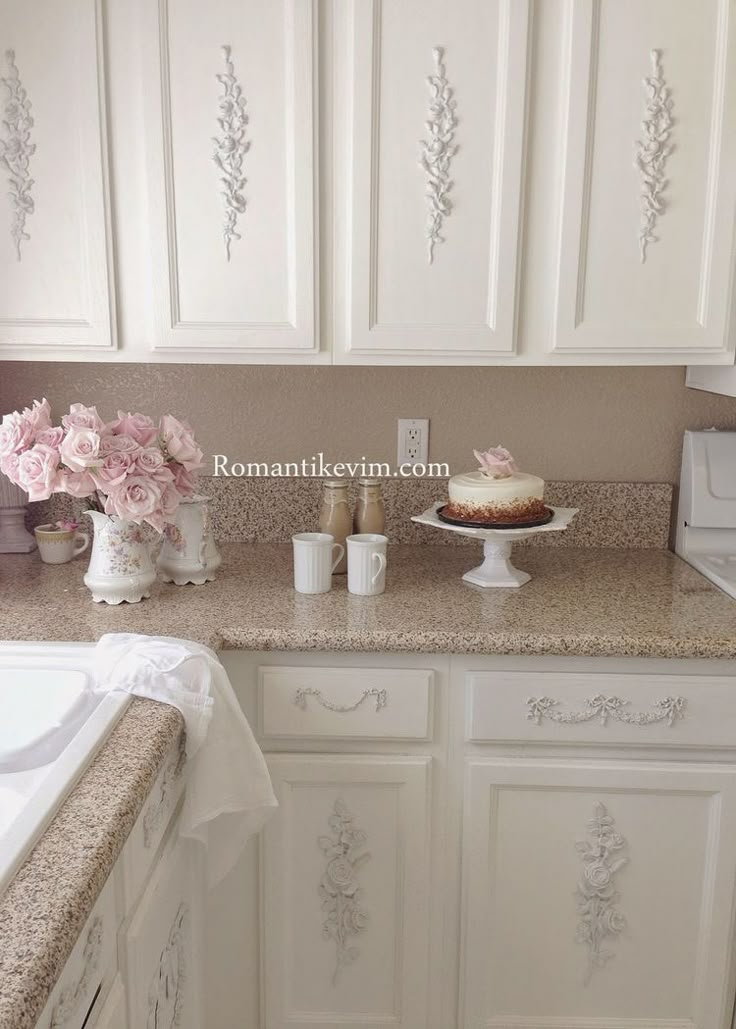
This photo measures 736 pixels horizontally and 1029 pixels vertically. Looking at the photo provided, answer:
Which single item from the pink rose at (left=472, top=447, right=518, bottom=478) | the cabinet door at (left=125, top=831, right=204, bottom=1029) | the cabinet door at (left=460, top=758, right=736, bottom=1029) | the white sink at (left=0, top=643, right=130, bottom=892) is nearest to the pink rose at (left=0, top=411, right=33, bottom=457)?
the white sink at (left=0, top=643, right=130, bottom=892)

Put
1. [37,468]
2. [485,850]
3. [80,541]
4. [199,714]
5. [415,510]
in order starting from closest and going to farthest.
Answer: [199,714]
[37,468]
[485,850]
[80,541]
[415,510]

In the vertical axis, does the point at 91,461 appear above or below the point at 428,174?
below

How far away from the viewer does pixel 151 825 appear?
3.84 feet

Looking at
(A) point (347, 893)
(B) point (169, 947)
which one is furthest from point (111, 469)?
(A) point (347, 893)

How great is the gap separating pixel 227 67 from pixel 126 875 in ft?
4.50

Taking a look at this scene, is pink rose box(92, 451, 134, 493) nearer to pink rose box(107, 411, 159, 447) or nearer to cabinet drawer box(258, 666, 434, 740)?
pink rose box(107, 411, 159, 447)

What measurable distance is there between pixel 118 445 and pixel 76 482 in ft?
0.31

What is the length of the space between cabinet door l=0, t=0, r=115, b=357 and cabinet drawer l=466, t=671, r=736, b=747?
101 centimetres

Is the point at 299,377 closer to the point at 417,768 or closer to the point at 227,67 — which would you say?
the point at 227,67

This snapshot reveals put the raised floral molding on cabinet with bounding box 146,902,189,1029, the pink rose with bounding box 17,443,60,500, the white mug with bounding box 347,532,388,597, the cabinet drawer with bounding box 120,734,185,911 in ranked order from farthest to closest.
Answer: the white mug with bounding box 347,532,388,597 → the pink rose with bounding box 17,443,60,500 → the raised floral molding on cabinet with bounding box 146,902,189,1029 → the cabinet drawer with bounding box 120,734,185,911

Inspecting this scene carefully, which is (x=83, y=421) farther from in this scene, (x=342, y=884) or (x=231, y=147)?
(x=342, y=884)

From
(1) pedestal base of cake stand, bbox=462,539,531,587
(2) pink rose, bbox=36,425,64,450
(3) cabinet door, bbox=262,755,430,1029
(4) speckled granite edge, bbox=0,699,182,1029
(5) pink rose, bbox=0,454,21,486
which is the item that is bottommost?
(3) cabinet door, bbox=262,755,430,1029

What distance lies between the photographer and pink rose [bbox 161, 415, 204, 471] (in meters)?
1.65

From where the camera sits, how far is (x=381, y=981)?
170 cm
